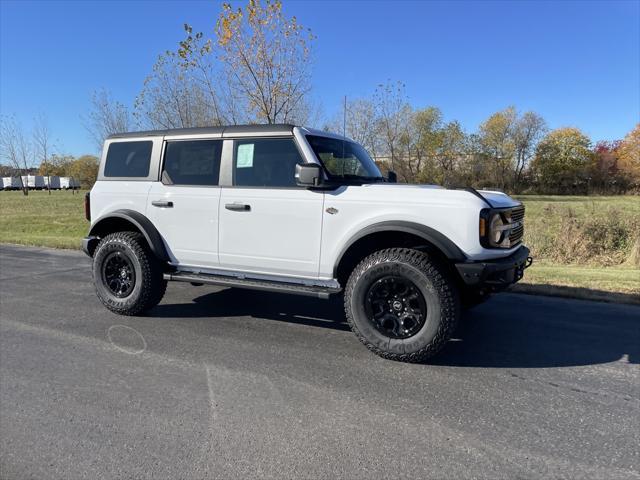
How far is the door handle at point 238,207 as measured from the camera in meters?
4.52

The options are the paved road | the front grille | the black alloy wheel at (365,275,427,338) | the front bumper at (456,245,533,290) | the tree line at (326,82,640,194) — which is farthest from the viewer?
the tree line at (326,82,640,194)

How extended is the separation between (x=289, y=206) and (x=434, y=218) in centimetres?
137

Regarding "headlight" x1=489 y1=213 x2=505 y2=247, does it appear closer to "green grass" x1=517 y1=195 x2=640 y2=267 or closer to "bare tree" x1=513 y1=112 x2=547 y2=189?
"green grass" x1=517 y1=195 x2=640 y2=267

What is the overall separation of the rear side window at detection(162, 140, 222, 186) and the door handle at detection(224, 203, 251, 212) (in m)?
0.36

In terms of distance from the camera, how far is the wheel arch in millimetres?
3734

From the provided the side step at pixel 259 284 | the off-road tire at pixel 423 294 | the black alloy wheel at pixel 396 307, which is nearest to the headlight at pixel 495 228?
the off-road tire at pixel 423 294

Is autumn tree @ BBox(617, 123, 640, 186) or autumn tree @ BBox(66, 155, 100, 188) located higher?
autumn tree @ BBox(617, 123, 640, 186)

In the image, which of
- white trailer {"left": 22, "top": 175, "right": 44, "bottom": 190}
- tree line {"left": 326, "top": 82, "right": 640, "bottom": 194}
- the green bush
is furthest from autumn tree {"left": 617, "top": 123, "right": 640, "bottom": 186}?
white trailer {"left": 22, "top": 175, "right": 44, "bottom": 190}

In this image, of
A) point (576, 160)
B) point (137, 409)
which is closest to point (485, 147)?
point (576, 160)

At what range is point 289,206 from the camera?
4.32 m

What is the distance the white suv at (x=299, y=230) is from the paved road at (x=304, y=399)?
1.60 ft

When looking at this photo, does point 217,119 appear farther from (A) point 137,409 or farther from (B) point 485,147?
(B) point 485,147

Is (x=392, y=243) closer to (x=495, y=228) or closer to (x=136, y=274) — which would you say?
(x=495, y=228)

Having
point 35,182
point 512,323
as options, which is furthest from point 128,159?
point 35,182
